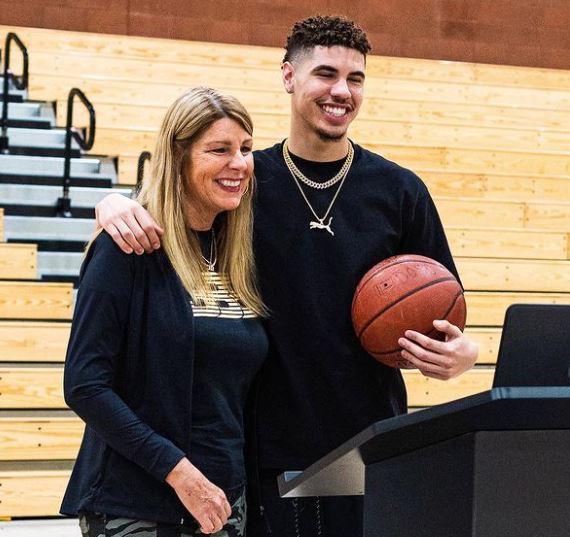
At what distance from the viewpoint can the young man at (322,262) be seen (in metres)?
1.83

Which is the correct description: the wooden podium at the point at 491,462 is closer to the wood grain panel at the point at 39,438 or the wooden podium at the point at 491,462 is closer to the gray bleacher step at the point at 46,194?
the wood grain panel at the point at 39,438

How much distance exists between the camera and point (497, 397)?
1.03 metres

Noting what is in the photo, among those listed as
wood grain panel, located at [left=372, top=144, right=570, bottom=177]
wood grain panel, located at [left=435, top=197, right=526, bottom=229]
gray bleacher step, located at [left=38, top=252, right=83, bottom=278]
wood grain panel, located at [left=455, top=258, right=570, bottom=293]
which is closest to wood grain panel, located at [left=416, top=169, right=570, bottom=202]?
wood grain panel, located at [left=372, top=144, right=570, bottom=177]

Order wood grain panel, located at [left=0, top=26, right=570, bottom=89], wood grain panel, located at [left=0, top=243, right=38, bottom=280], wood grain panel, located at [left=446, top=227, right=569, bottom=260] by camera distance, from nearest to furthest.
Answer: wood grain panel, located at [left=0, top=243, right=38, bottom=280]
wood grain panel, located at [left=446, top=227, right=569, bottom=260]
wood grain panel, located at [left=0, top=26, right=570, bottom=89]

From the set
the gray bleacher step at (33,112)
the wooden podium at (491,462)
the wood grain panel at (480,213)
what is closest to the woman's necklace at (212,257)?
the wooden podium at (491,462)

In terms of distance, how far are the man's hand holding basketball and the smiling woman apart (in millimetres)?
234

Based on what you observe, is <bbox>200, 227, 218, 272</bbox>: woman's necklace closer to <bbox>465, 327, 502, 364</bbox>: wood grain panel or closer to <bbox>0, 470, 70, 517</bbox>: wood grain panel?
<bbox>0, 470, 70, 517</bbox>: wood grain panel

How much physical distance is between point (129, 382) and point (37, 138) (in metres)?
3.87

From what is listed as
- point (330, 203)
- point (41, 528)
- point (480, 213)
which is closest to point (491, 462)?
point (330, 203)

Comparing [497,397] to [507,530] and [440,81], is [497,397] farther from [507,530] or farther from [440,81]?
[440,81]

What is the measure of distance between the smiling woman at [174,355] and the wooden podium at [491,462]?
0.47 metres

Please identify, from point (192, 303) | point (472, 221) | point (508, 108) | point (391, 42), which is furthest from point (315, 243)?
point (391, 42)

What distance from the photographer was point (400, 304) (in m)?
1.75

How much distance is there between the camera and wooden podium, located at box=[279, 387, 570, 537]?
1038mm
